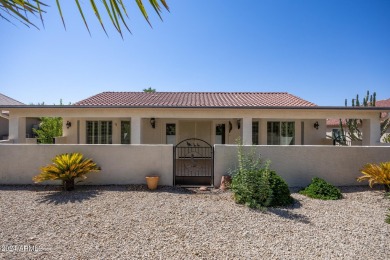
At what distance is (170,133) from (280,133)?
7.38 metres

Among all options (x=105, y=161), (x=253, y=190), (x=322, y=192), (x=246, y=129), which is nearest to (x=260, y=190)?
(x=253, y=190)

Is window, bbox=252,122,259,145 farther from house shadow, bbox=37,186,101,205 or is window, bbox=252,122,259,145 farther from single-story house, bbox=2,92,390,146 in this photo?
house shadow, bbox=37,186,101,205

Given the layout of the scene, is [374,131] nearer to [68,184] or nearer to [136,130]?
[136,130]

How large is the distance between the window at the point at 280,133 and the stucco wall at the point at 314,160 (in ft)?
19.5

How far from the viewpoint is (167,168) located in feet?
27.6

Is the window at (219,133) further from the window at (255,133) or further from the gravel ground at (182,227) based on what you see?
the gravel ground at (182,227)

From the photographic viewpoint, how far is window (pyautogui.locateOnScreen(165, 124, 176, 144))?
15441 mm

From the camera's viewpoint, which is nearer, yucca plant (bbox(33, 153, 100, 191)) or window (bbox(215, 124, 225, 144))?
yucca plant (bbox(33, 153, 100, 191))

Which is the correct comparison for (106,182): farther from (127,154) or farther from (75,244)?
(75,244)

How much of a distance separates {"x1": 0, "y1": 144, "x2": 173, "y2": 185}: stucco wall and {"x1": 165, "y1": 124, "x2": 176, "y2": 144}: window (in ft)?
23.1

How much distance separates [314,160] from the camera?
8.38m

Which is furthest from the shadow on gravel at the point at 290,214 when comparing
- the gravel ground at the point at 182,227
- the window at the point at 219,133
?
the window at the point at 219,133

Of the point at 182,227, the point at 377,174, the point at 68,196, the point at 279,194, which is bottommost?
the point at 182,227

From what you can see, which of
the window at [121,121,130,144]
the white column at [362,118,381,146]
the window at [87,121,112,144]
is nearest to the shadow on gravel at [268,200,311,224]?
the white column at [362,118,381,146]
